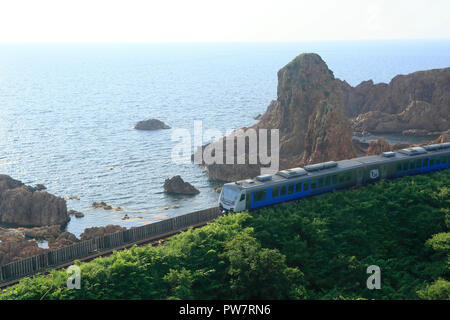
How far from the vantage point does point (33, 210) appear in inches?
2237

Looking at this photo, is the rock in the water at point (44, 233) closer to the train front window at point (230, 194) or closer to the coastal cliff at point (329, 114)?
the train front window at point (230, 194)

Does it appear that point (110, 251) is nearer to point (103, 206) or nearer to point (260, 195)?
point (260, 195)

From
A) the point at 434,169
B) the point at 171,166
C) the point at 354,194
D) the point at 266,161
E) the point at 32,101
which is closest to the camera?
the point at 354,194

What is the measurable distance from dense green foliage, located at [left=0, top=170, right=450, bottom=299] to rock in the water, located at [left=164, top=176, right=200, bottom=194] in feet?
105

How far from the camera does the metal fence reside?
28484 millimetres

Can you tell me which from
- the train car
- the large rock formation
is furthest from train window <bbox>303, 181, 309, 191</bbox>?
the large rock formation

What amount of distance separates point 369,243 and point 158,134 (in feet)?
275

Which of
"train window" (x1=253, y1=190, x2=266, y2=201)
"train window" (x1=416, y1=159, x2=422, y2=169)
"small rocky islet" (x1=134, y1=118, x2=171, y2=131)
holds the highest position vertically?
"train window" (x1=416, y1=159, x2=422, y2=169)

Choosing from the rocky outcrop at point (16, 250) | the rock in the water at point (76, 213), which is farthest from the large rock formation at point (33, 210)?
the rocky outcrop at point (16, 250)

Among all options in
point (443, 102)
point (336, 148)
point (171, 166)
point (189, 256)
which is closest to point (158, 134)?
point (171, 166)

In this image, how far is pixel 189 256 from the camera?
26.5m

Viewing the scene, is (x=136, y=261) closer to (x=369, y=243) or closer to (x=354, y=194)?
(x=369, y=243)

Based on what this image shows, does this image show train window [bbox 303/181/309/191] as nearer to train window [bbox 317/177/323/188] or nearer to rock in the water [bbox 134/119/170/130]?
train window [bbox 317/177/323/188]

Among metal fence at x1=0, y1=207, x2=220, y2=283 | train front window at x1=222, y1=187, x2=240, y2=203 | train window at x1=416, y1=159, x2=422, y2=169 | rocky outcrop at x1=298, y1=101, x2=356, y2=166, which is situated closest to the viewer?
metal fence at x1=0, y1=207, x2=220, y2=283
